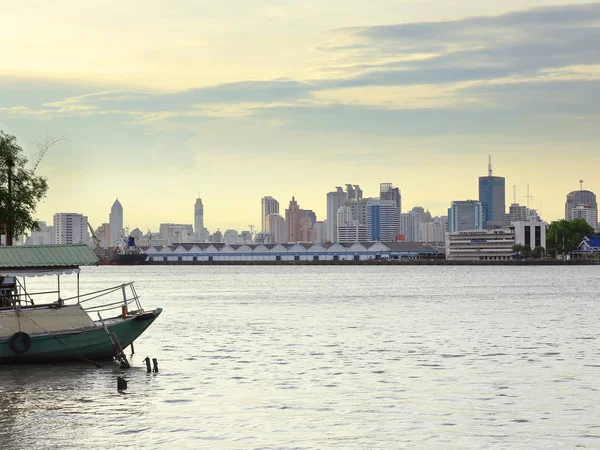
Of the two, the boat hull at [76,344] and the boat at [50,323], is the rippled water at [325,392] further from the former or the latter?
the boat at [50,323]

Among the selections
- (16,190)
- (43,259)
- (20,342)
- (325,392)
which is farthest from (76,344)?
(16,190)

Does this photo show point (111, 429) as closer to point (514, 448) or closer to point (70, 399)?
point (70, 399)

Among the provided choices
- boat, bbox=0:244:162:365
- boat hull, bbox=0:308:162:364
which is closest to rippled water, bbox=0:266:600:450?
boat hull, bbox=0:308:162:364


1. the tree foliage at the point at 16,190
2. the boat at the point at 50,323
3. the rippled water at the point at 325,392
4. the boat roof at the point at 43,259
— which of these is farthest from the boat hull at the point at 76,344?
the tree foliage at the point at 16,190

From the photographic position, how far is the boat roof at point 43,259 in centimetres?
4209

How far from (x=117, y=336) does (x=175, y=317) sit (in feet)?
124

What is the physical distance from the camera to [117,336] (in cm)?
4416

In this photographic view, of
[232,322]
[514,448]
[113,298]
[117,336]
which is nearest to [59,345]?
[117,336]

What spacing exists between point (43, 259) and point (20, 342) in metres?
3.69

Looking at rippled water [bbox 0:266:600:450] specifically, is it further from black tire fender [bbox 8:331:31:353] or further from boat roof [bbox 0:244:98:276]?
boat roof [bbox 0:244:98:276]

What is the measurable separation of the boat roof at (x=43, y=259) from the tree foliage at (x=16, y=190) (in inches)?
1335

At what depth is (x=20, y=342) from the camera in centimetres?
4169

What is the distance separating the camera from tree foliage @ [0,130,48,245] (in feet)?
253

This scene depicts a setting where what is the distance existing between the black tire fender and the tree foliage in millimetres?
35599
